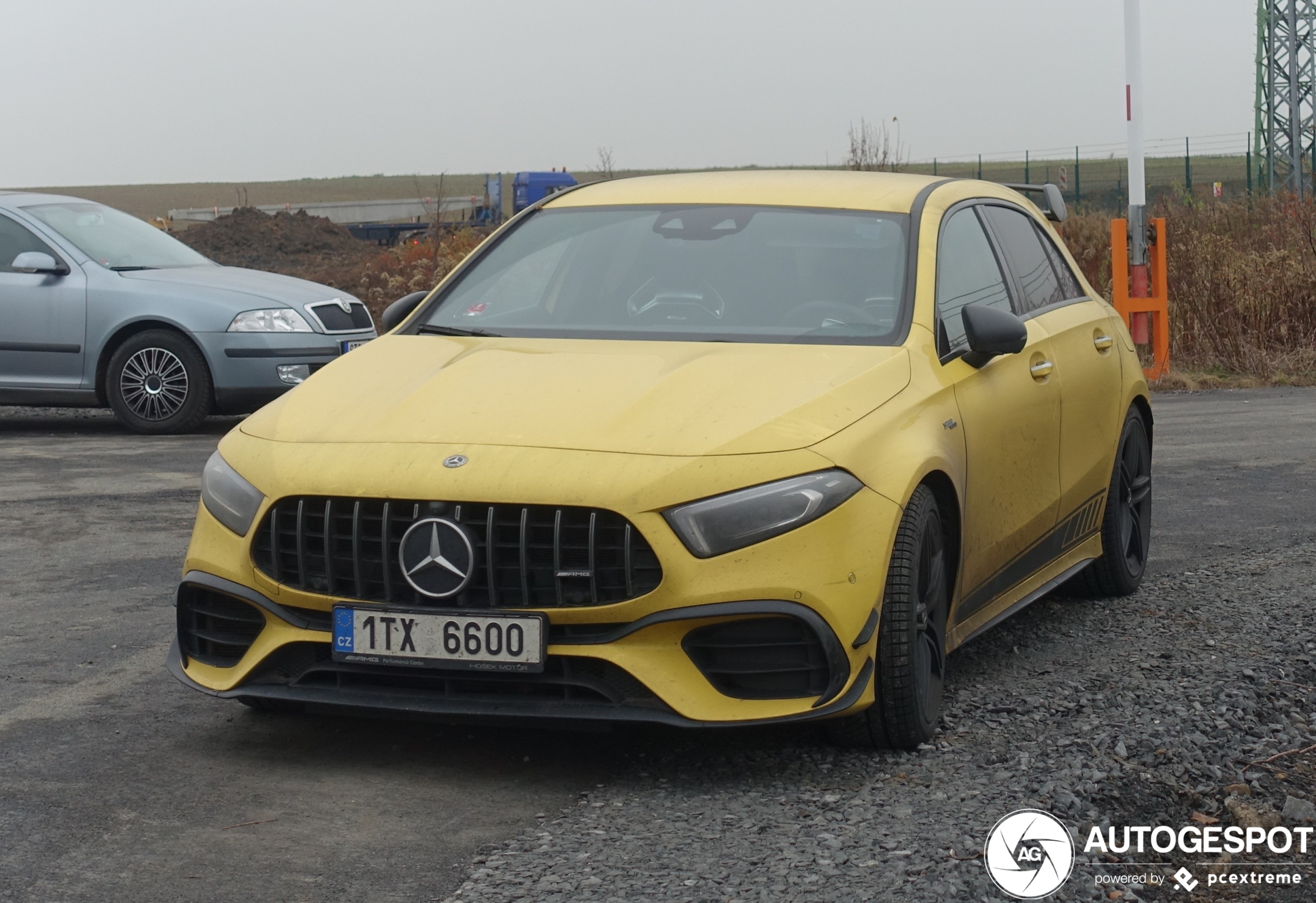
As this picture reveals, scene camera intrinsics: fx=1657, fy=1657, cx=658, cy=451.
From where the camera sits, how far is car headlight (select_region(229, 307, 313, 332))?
11828 mm

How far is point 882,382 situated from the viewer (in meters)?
4.52

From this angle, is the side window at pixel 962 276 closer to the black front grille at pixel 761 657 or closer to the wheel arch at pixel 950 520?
the wheel arch at pixel 950 520

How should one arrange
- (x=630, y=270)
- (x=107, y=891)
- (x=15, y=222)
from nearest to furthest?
(x=107, y=891), (x=630, y=270), (x=15, y=222)

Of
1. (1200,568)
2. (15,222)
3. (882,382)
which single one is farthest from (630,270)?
(15,222)

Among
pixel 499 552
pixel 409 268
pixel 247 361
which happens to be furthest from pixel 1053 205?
pixel 409 268

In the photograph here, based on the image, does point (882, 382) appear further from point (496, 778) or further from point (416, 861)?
point (416, 861)

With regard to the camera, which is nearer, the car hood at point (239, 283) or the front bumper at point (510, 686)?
the front bumper at point (510, 686)

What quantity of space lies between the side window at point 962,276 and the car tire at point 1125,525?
1.09 m

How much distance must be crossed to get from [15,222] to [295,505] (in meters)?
8.99

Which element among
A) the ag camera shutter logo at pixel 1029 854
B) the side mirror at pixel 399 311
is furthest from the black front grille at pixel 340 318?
the ag camera shutter logo at pixel 1029 854

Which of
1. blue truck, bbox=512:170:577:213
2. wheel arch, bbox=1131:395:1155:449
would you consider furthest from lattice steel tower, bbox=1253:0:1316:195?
wheel arch, bbox=1131:395:1155:449

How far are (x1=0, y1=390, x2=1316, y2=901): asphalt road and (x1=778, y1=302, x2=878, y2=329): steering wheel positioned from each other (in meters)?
1.27

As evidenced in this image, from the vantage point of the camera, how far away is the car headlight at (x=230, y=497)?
4227 mm

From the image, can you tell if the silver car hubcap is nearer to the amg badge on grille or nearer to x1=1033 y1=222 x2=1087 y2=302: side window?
x1=1033 y1=222 x2=1087 y2=302: side window
